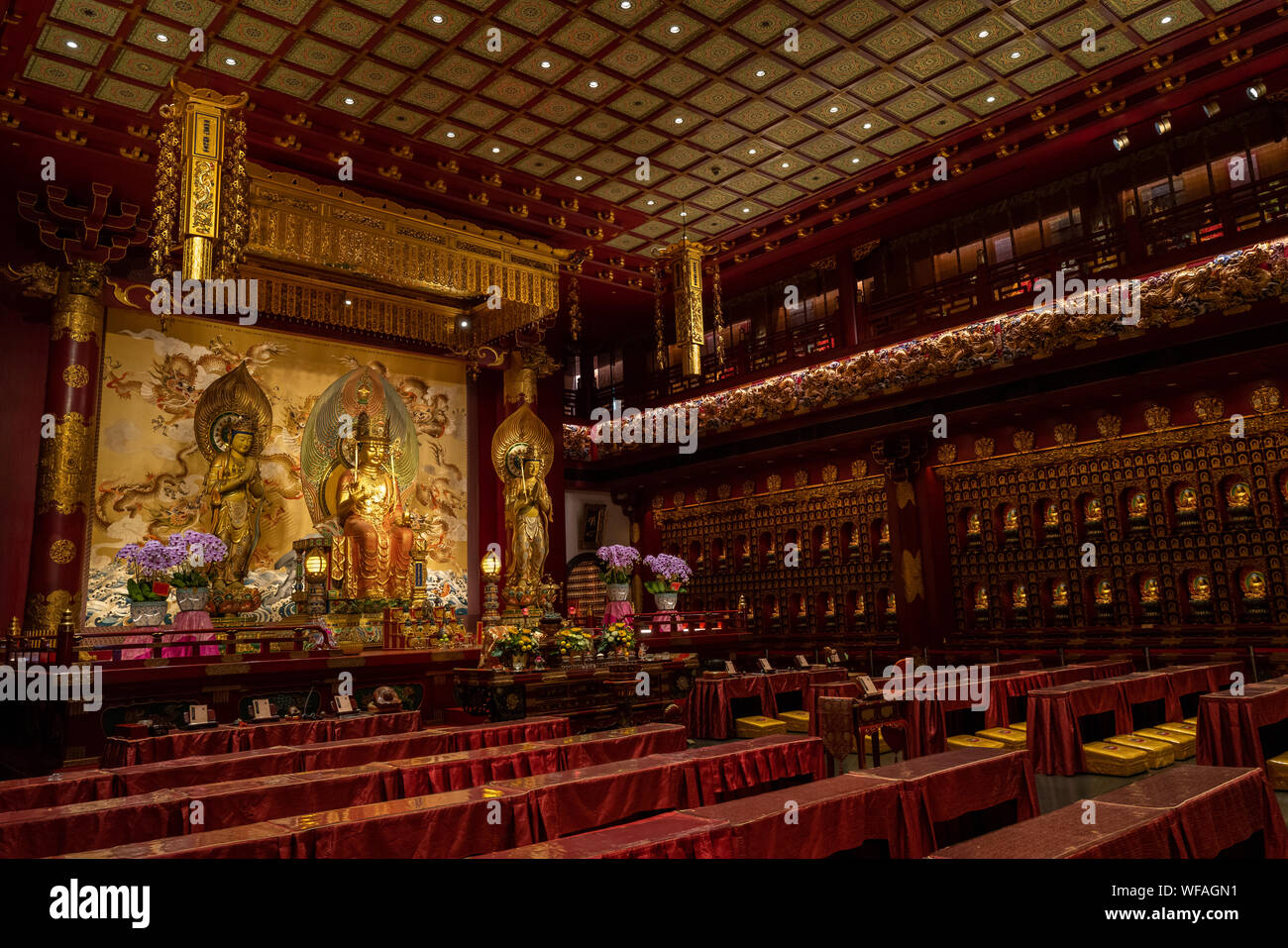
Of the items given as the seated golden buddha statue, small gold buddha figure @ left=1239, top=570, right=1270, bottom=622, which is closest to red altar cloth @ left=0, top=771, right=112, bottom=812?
the seated golden buddha statue

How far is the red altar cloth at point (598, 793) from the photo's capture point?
2865mm

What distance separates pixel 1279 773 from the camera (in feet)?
15.7

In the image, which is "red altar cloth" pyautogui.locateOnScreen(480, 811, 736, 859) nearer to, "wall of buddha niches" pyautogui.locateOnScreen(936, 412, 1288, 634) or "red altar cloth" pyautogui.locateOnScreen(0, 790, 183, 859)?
"red altar cloth" pyautogui.locateOnScreen(0, 790, 183, 859)

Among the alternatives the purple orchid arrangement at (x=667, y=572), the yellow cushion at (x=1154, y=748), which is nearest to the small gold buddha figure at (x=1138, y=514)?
the yellow cushion at (x=1154, y=748)

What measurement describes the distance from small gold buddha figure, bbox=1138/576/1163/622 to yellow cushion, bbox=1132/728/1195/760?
12.1 feet

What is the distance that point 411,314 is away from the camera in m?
10.6

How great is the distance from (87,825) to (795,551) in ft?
35.1

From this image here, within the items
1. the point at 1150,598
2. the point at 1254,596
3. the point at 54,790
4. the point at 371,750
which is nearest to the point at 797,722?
the point at 371,750

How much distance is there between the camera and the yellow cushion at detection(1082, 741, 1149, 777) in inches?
210

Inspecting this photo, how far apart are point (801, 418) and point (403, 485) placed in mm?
5135

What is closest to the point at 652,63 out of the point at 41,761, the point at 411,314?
the point at 411,314

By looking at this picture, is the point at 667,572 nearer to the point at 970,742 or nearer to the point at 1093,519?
the point at 970,742

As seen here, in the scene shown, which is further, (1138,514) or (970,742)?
(1138,514)

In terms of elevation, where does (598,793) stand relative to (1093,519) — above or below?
below
